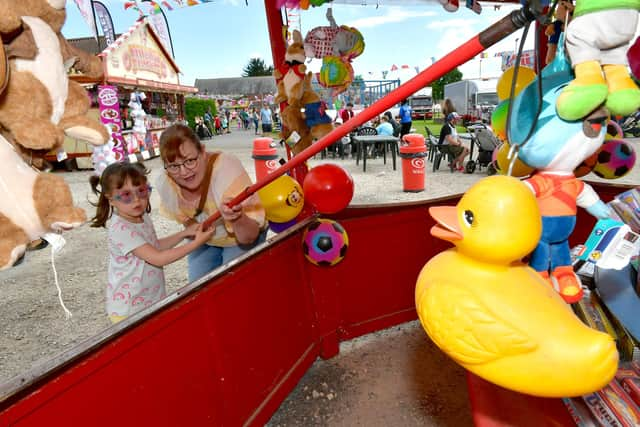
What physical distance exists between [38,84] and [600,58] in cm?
128

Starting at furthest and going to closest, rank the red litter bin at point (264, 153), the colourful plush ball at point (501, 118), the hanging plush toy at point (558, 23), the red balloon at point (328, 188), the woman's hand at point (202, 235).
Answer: the red litter bin at point (264, 153) < the red balloon at point (328, 188) < the woman's hand at point (202, 235) < the colourful plush ball at point (501, 118) < the hanging plush toy at point (558, 23)

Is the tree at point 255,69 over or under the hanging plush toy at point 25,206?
over

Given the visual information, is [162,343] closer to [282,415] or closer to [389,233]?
[282,415]

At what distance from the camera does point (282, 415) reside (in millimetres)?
2396

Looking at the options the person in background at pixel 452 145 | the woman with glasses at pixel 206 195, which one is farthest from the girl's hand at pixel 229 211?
the person in background at pixel 452 145

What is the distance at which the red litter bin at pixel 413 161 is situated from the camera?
737 centimetres

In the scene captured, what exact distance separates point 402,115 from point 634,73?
11915mm

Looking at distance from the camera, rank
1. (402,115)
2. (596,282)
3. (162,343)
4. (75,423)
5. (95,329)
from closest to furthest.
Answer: (75,423) < (162,343) < (596,282) < (95,329) < (402,115)

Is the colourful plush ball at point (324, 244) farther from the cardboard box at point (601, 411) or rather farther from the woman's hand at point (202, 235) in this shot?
the cardboard box at point (601, 411)

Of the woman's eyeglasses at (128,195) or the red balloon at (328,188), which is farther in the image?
the red balloon at (328,188)

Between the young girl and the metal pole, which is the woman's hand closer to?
the young girl

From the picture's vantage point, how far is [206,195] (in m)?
2.12

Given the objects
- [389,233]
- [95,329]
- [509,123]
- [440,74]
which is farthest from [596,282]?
[95,329]

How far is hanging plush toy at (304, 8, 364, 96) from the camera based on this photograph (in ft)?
8.20
